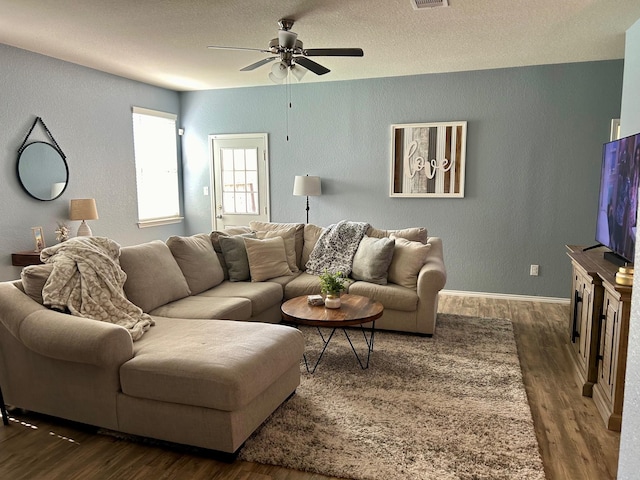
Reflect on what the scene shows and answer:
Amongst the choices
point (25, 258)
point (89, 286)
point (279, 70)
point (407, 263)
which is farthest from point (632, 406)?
point (25, 258)

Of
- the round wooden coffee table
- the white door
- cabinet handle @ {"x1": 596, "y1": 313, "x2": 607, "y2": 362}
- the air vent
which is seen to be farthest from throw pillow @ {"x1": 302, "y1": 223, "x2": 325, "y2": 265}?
cabinet handle @ {"x1": 596, "y1": 313, "x2": 607, "y2": 362}

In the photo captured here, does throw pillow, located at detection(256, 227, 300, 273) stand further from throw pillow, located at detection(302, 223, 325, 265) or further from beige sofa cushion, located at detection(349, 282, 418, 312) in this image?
beige sofa cushion, located at detection(349, 282, 418, 312)

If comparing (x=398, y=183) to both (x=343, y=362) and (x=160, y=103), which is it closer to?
(x=343, y=362)

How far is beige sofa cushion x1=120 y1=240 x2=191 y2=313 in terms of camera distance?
3.23m

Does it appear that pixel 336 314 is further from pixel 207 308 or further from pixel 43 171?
pixel 43 171

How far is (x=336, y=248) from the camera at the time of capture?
4539 mm

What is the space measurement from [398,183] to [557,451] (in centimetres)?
374

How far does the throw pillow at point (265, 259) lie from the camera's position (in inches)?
169

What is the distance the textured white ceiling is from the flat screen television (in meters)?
1.12

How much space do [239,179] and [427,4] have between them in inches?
150

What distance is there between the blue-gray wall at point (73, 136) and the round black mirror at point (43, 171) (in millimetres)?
65

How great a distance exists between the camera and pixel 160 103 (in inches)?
244

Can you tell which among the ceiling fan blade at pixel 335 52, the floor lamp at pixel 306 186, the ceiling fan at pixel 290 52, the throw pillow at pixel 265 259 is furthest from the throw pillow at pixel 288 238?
the ceiling fan blade at pixel 335 52

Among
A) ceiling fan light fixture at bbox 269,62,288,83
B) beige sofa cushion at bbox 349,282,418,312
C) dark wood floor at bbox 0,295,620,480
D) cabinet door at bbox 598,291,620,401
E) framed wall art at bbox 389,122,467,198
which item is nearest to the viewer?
dark wood floor at bbox 0,295,620,480
